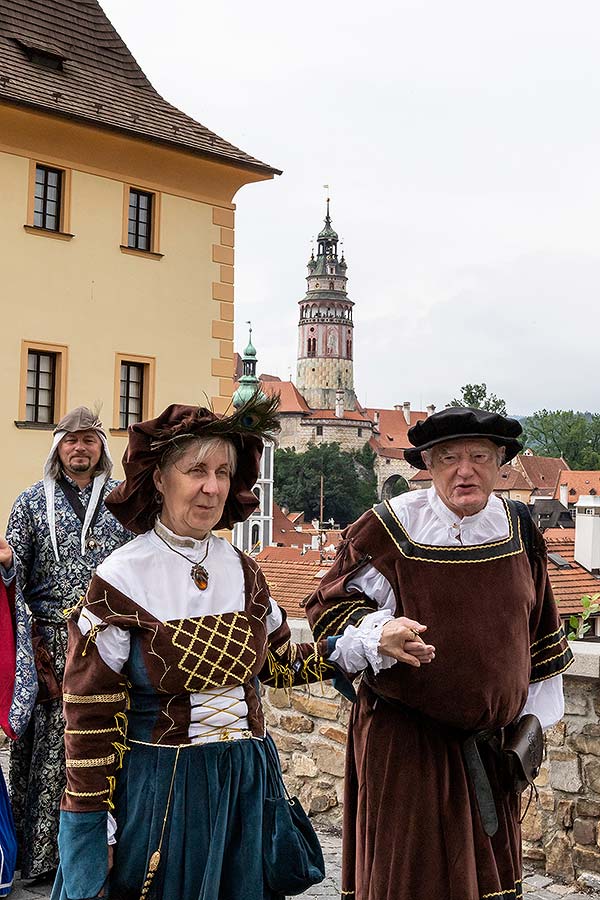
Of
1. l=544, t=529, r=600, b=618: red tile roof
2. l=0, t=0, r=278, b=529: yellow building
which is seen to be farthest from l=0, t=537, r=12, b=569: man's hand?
l=0, t=0, r=278, b=529: yellow building

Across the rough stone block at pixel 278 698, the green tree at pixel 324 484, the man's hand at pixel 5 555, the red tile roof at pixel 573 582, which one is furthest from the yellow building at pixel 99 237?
the green tree at pixel 324 484

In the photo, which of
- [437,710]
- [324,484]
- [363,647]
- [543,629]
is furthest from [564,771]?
[324,484]

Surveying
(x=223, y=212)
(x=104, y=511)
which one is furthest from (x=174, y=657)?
Answer: (x=223, y=212)

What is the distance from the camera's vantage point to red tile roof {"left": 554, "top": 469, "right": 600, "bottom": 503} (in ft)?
260

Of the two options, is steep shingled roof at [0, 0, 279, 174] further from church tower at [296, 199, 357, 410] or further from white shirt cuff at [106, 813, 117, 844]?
church tower at [296, 199, 357, 410]

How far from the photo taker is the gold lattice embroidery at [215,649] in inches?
102

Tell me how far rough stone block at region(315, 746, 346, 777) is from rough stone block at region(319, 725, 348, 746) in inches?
1.8

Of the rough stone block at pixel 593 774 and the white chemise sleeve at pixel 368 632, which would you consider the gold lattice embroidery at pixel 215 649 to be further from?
the rough stone block at pixel 593 774

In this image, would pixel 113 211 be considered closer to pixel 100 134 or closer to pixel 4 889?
pixel 100 134

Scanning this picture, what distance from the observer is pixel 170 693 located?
2596 millimetres

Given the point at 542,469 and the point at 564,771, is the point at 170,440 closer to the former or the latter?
the point at 564,771

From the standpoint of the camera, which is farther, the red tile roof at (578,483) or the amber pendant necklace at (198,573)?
the red tile roof at (578,483)

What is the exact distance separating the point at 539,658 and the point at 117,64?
18392 millimetres

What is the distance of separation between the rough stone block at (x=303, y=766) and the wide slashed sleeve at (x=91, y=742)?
9.22ft
